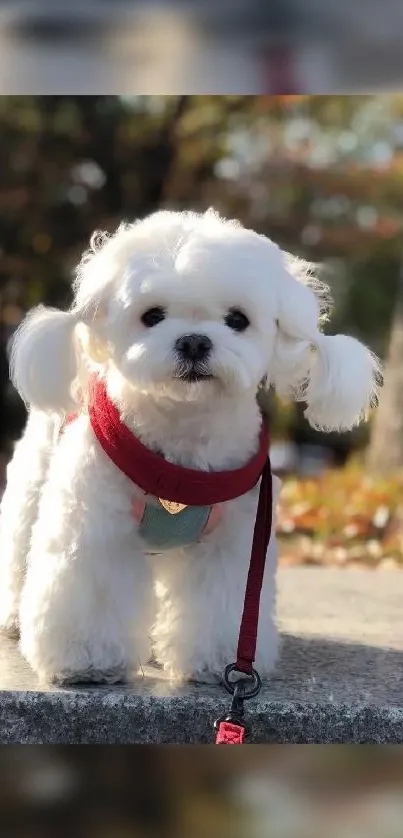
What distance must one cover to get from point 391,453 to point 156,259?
15.8 ft

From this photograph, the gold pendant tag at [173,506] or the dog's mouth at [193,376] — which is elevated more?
the dog's mouth at [193,376]

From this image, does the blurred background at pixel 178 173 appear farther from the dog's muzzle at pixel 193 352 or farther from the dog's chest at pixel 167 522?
the dog's muzzle at pixel 193 352

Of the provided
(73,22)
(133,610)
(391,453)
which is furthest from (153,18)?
(391,453)

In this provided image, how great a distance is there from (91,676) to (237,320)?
92 centimetres

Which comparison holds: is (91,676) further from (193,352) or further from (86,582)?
(193,352)

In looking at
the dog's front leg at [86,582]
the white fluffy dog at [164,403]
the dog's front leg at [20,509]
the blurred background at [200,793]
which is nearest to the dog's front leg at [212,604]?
the white fluffy dog at [164,403]

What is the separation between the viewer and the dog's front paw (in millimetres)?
2254

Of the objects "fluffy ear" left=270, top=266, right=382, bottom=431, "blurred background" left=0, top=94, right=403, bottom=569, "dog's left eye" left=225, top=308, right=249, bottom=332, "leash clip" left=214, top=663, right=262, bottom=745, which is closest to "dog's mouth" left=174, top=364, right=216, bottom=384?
"dog's left eye" left=225, top=308, right=249, bottom=332

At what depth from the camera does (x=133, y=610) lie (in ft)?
7.53

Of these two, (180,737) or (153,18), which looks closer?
(153,18)

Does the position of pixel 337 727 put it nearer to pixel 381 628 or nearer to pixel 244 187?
pixel 381 628

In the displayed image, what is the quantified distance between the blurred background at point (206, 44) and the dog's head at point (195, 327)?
0.46 metres

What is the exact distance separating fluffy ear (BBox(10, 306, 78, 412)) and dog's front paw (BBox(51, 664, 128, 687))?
63 cm

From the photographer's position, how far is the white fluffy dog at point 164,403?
79.4 inches
